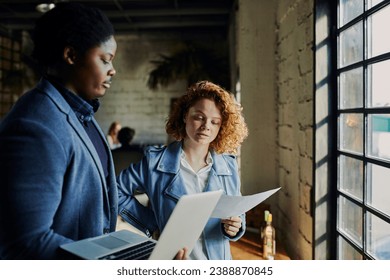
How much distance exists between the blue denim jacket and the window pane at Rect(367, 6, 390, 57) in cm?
50

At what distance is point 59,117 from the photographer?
0.56 m

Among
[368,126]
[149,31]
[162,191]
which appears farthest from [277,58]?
[149,31]

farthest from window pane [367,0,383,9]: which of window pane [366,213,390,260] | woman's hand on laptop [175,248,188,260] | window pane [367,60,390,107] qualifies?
woman's hand on laptop [175,248,188,260]

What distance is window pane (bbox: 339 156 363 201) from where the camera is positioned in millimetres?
1042

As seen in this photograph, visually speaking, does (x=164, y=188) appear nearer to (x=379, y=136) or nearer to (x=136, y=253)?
(x=136, y=253)

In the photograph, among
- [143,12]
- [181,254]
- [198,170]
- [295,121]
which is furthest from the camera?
[143,12]

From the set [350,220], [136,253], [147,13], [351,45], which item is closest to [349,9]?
[351,45]

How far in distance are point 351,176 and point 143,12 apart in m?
3.04

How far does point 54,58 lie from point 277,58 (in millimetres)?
1350

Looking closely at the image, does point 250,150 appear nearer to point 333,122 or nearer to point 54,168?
point 333,122

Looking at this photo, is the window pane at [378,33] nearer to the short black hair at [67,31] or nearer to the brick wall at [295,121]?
the brick wall at [295,121]

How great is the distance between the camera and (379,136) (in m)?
0.92

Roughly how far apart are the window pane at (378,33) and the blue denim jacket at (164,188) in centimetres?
50

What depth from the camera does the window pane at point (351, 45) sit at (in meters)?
1.03
